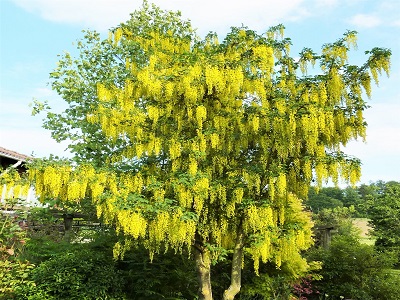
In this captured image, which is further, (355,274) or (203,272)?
(355,274)

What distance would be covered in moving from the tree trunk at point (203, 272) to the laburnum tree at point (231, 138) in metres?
0.02

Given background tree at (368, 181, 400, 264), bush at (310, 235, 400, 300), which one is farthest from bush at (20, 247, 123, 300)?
background tree at (368, 181, 400, 264)

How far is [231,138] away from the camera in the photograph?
8133 mm

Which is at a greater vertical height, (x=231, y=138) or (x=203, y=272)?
(x=231, y=138)

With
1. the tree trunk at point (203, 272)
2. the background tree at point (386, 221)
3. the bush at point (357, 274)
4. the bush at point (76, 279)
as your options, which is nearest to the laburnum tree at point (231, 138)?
the tree trunk at point (203, 272)

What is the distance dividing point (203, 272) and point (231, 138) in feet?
10.1

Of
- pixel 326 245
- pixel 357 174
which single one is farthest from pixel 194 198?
pixel 326 245

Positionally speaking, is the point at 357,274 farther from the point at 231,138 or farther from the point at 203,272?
the point at 231,138

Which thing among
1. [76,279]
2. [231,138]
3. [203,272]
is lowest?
[76,279]

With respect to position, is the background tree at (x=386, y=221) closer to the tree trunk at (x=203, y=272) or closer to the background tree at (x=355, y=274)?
the background tree at (x=355, y=274)

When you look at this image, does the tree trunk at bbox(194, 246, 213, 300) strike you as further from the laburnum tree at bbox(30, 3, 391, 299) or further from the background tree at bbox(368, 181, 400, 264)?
the background tree at bbox(368, 181, 400, 264)

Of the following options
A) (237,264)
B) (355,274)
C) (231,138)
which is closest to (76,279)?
(237,264)

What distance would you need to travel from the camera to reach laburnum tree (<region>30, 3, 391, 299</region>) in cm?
746

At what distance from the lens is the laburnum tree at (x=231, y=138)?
7457 millimetres
